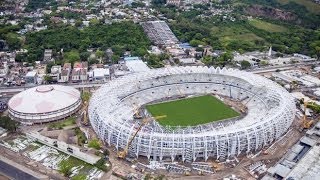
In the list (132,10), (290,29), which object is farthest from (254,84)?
(132,10)

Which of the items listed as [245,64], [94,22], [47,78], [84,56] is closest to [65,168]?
[47,78]

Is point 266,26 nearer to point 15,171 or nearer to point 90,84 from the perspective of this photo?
point 90,84

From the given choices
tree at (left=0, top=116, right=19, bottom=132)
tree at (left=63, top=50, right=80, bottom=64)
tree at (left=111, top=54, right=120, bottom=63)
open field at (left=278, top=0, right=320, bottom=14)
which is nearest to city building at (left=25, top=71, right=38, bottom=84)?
tree at (left=63, top=50, right=80, bottom=64)

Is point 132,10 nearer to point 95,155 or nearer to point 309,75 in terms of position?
point 309,75

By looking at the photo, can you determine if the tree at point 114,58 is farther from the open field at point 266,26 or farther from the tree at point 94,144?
the open field at point 266,26

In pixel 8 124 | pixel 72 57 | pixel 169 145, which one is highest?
pixel 169 145

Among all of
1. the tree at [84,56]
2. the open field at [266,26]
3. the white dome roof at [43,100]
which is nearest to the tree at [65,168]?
the white dome roof at [43,100]
